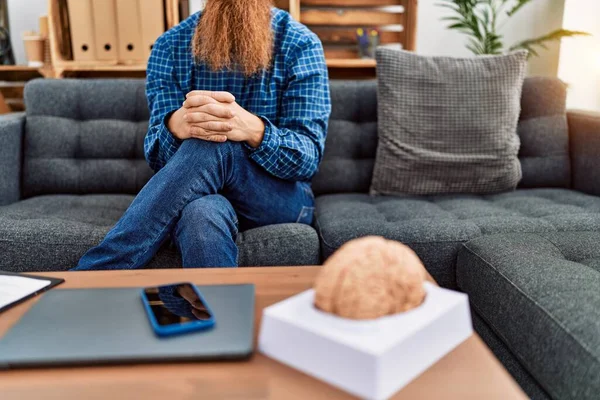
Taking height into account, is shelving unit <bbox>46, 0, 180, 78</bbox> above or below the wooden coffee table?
above

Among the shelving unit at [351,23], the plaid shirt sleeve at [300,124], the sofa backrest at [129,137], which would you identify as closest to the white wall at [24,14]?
the sofa backrest at [129,137]

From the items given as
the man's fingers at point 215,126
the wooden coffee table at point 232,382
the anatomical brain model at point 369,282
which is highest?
the man's fingers at point 215,126

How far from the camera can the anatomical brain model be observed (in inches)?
21.0

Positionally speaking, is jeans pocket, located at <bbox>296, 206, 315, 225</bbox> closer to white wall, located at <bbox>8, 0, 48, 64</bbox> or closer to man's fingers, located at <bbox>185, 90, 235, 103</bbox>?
man's fingers, located at <bbox>185, 90, 235, 103</bbox>

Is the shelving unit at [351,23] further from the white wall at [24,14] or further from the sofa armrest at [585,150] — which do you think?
the white wall at [24,14]

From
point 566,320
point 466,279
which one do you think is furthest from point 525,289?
point 466,279

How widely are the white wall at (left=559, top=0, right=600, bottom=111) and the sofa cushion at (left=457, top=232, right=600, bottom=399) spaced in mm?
1740

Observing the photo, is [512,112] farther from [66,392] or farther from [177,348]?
[66,392]

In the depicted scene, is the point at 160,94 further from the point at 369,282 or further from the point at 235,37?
the point at 369,282

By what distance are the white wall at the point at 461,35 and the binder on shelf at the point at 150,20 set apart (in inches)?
52.8

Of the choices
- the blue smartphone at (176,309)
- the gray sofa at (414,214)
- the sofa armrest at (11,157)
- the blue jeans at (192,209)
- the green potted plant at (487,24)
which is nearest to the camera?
the blue smartphone at (176,309)

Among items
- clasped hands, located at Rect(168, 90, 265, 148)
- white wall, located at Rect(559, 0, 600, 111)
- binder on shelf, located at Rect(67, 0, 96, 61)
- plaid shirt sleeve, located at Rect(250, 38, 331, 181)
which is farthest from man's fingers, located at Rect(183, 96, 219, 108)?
white wall, located at Rect(559, 0, 600, 111)

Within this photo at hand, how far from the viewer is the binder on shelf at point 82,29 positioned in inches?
92.6

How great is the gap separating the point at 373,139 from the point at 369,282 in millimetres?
1365
